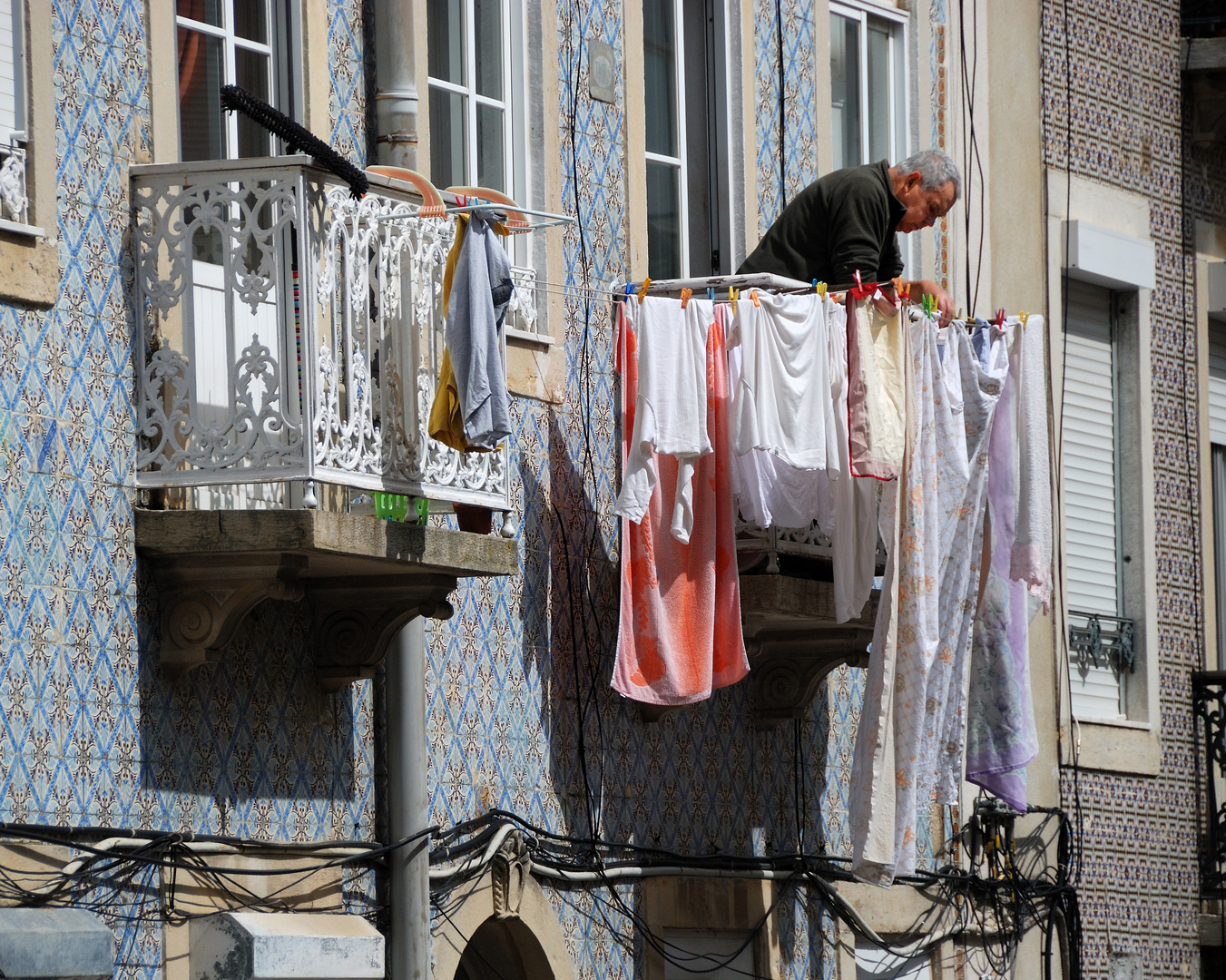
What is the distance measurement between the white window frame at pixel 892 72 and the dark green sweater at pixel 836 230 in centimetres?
242

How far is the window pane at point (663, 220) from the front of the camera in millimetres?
13703

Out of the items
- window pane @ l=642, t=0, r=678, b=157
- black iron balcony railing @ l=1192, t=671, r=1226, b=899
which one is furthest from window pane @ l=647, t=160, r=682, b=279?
black iron balcony railing @ l=1192, t=671, r=1226, b=899

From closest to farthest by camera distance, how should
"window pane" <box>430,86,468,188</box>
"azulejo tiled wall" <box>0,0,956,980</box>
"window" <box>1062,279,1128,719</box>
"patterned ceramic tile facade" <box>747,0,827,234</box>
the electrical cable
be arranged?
1. "azulejo tiled wall" <box>0,0,956,980</box>
2. "window pane" <box>430,86,468,188</box>
3. "patterned ceramic tile facade" <box>747,0,827,234</box>
4. the electrical cable
5. "window" <box>1062,279,1128,719</box>

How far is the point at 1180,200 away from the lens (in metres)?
17.7

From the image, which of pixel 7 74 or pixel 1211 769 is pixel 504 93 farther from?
pixel 1211 769

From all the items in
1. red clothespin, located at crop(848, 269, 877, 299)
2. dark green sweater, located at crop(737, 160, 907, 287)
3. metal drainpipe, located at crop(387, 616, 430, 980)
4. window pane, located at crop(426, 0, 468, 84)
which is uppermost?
window pane, located at crop(426, 0, 468, 84)

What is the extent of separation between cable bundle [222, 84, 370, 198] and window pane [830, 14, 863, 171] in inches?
207

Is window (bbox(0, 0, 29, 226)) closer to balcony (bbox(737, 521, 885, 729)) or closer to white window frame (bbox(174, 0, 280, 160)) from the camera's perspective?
white window frame (bbox(174, 0, 280, 160))

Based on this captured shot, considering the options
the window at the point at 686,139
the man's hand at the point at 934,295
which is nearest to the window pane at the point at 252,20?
the window at the point at 686,139


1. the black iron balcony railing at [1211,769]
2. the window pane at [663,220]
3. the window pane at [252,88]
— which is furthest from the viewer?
the black iron balcony railing at [1211,769]

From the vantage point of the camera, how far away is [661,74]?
1389 cm

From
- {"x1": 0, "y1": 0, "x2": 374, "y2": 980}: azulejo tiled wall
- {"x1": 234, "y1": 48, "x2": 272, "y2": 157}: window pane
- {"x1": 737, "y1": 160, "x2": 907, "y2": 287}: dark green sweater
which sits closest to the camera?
{"x1": 0, "y1": 0, "x2": 374, "y2": 980}: azulejo tiled wall

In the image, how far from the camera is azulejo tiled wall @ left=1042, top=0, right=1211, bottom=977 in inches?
642

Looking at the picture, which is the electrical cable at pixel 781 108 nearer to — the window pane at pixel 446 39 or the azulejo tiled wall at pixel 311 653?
the azulejo tiled wall at pixel 311 653
